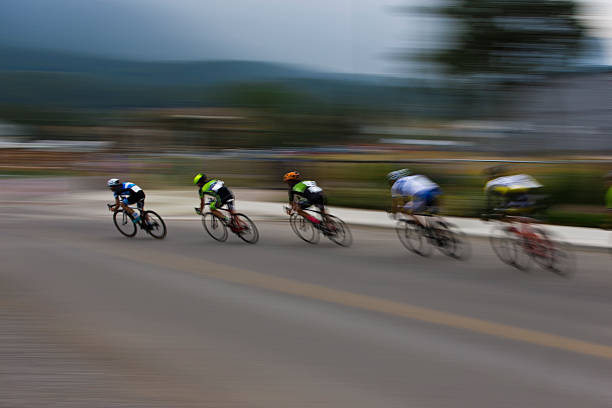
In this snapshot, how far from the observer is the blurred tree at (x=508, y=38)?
25.6 m

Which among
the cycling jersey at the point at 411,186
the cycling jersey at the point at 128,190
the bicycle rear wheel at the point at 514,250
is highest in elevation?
the cycling jersey at the point at 128,190

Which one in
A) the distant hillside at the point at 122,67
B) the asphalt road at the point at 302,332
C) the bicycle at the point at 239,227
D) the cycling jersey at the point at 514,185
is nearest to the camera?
the asphalt road at the point at 302,332

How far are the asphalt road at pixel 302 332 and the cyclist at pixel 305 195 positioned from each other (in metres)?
1.23

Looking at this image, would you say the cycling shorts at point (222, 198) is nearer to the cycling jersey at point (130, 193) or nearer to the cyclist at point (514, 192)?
the cycling jersey at point (130, 193)

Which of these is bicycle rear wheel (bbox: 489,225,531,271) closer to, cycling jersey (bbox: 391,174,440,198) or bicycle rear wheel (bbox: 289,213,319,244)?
cycling jersey (bbox: 391,174,440,198)

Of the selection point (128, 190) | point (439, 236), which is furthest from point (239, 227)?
point (439, 236)

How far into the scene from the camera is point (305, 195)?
38.3 ft

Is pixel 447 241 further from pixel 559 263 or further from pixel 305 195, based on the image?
pixel 305 195

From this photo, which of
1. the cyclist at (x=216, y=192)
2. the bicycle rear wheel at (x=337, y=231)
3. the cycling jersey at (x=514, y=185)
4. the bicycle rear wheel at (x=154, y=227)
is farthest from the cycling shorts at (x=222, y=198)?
the cycling jersey at (x=514, y=185)

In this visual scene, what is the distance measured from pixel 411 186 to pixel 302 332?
189 inches

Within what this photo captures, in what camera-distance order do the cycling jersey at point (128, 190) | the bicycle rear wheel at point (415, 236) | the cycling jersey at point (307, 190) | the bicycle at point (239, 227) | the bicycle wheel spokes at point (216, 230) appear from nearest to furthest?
the bicycle rear wheel at point (415, 236) < the cycling jersey at point (307, 190) < the bicycle at point (239, 227) < the bicycle wheel spokes at point (216, 230) < the cycling jersey at point (128, 190)

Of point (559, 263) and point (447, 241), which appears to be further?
point (447, 241)

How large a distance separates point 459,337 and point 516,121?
1903 cm

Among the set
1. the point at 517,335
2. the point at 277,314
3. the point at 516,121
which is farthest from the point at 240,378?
the point at 516,121
